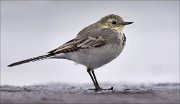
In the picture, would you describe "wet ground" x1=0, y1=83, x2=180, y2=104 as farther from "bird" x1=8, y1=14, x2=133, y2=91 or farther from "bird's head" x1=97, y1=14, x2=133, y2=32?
"bird's head" x1=97, y1=14, x2=133, y2=32

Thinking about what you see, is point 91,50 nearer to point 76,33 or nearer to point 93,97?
point 93,97

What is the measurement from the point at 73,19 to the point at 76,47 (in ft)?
39.4

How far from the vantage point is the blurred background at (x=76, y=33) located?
17094 mm

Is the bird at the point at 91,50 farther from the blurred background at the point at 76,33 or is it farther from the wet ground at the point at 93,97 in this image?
the blurred background at the point at 76,33

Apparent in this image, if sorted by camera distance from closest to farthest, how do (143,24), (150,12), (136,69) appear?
(136,69) < (143,24) < (150,12)

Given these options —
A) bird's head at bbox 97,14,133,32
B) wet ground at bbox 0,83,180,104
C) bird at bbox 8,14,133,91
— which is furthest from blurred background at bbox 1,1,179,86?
wet ground at bbox 0,83,180,104

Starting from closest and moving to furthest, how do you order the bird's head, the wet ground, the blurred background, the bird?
the wet ground < the bird < the bird's head < the blurred background

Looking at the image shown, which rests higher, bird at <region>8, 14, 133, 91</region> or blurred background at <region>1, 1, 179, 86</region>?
blurred background at <region>1, 1, 179, 86</region>

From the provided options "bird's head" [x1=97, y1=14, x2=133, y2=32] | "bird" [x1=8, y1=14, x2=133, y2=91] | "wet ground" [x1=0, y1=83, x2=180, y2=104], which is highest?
"bird's head" [x1=97, y1=14, x2=133, y2=32]

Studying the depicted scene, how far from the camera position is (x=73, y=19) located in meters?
23.9

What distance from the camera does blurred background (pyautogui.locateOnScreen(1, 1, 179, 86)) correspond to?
17.1 meters

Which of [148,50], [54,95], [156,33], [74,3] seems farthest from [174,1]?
[54,95]

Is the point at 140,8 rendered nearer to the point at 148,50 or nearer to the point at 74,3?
the point at 74,3

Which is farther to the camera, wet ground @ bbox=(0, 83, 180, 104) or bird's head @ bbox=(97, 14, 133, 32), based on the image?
bird's head @ bbox=(97, 14, 133, 32)
